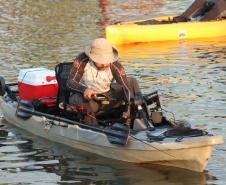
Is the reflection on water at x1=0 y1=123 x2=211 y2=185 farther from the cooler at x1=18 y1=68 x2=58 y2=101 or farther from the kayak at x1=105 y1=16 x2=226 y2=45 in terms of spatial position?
the kayak at x1=105 y1=16 x2=226 y2=45

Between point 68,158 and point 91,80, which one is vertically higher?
point 91,80

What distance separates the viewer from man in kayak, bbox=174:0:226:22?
24906 millimetres

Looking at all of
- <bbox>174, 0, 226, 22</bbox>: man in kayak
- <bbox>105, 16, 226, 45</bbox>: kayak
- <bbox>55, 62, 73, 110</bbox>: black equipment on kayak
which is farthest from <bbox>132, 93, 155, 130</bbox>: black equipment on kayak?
<bbox>174, 0, 226, 22</bbox>: man in kayak

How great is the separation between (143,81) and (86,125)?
676 centimetres

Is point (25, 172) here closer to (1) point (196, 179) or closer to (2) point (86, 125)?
(2) point (86, 125)

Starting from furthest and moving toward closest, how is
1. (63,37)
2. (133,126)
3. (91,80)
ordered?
(63,37) < (91,80) < (133,126)

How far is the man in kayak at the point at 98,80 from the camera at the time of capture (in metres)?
11.8

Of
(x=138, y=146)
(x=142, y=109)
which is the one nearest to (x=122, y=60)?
(x=142, y=109)

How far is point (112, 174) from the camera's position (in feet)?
35.7

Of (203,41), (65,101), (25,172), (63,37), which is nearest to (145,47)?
(203,41)

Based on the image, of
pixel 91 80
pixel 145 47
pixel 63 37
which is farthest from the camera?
pixel 63 37

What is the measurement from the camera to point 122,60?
2150cm

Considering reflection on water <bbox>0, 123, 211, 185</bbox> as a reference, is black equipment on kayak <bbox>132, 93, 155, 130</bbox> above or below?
above

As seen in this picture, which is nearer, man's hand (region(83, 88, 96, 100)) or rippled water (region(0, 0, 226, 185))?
rippled water (region(0, 0, 226, 185))
